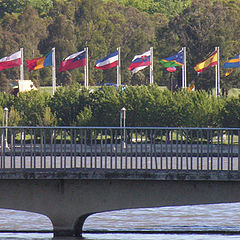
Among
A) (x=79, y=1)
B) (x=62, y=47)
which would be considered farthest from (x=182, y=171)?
(x=79, y=1)

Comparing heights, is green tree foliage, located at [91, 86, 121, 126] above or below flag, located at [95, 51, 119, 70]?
below

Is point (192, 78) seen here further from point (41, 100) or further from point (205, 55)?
point (41, 100)

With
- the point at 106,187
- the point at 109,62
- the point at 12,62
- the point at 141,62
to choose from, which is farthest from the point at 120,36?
the point at 106,187

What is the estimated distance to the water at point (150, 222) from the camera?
23969 mm

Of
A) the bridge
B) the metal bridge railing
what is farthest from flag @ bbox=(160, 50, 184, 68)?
the bridge

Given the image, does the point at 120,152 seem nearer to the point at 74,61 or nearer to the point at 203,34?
the point at 74,61

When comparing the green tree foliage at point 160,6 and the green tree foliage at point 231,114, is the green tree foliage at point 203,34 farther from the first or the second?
the green tree foliage at point 231,114

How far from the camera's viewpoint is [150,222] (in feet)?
91.1

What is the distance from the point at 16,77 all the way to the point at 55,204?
361 ft

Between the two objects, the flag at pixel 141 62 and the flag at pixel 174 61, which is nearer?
the flag at pixel 141 62

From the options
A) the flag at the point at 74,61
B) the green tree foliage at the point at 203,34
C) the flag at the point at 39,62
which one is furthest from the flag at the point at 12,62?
the green tree foliage at the point at 203,34

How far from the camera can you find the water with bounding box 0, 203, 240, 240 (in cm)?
2397

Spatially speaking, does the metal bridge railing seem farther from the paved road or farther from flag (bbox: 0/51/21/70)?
flag (bbox: 0/51/21/70)

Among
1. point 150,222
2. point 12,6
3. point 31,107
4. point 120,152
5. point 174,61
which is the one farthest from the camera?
point 12,6
